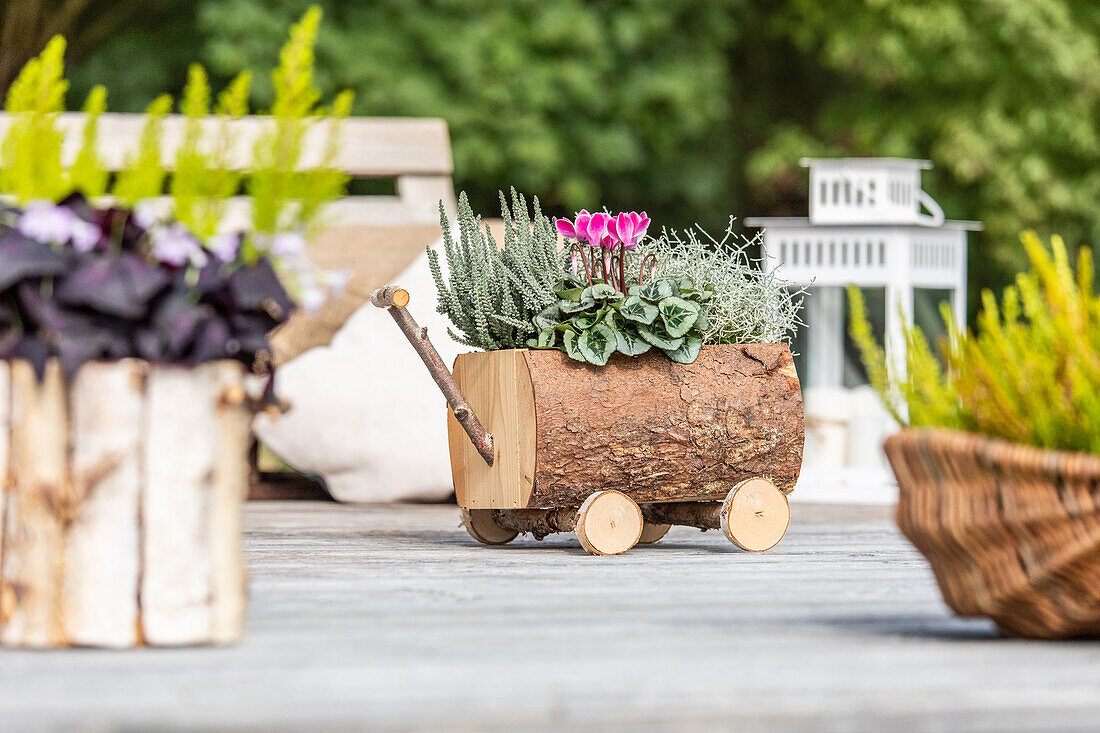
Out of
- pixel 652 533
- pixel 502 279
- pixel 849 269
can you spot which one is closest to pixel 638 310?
pixel 502 279

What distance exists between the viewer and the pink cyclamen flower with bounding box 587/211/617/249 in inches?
99.8

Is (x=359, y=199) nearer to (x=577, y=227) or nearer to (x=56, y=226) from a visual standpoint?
(x=577, y=227)

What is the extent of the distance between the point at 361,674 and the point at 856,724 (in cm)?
47

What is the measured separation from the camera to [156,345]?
4.81 ft

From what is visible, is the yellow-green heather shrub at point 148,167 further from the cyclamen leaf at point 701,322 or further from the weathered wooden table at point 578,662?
the cyclamen leaf at point 701,322

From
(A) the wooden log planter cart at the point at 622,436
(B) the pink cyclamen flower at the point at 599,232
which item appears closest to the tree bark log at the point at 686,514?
(A) the wooden log planter cart at the point at 622,436

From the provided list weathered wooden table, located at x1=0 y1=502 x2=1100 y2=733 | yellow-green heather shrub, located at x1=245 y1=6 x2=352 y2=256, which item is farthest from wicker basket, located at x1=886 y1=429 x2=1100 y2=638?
yellow-green heather shrub, located at x1=245 y1=6 x2=352 y2=256

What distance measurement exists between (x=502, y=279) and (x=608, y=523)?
1.69 ft

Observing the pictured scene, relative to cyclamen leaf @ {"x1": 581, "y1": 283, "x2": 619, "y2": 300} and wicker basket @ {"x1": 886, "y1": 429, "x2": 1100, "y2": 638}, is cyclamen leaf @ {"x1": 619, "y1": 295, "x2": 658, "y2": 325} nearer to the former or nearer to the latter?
cyclamen leaf @ {"x1": 581, "y1": 283, "x2": 619, "y2": 300}

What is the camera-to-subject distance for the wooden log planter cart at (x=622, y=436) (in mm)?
2467

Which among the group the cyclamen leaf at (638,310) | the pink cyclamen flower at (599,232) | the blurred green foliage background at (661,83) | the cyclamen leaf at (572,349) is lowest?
the cyclamen leaf at (572,349)

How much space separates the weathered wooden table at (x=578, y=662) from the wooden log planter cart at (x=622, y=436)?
26 centimetres

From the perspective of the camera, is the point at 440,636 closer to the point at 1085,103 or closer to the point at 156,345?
→ the point at 156,345

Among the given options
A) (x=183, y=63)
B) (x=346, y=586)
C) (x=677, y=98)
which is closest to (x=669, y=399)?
(x=346, y=586)
